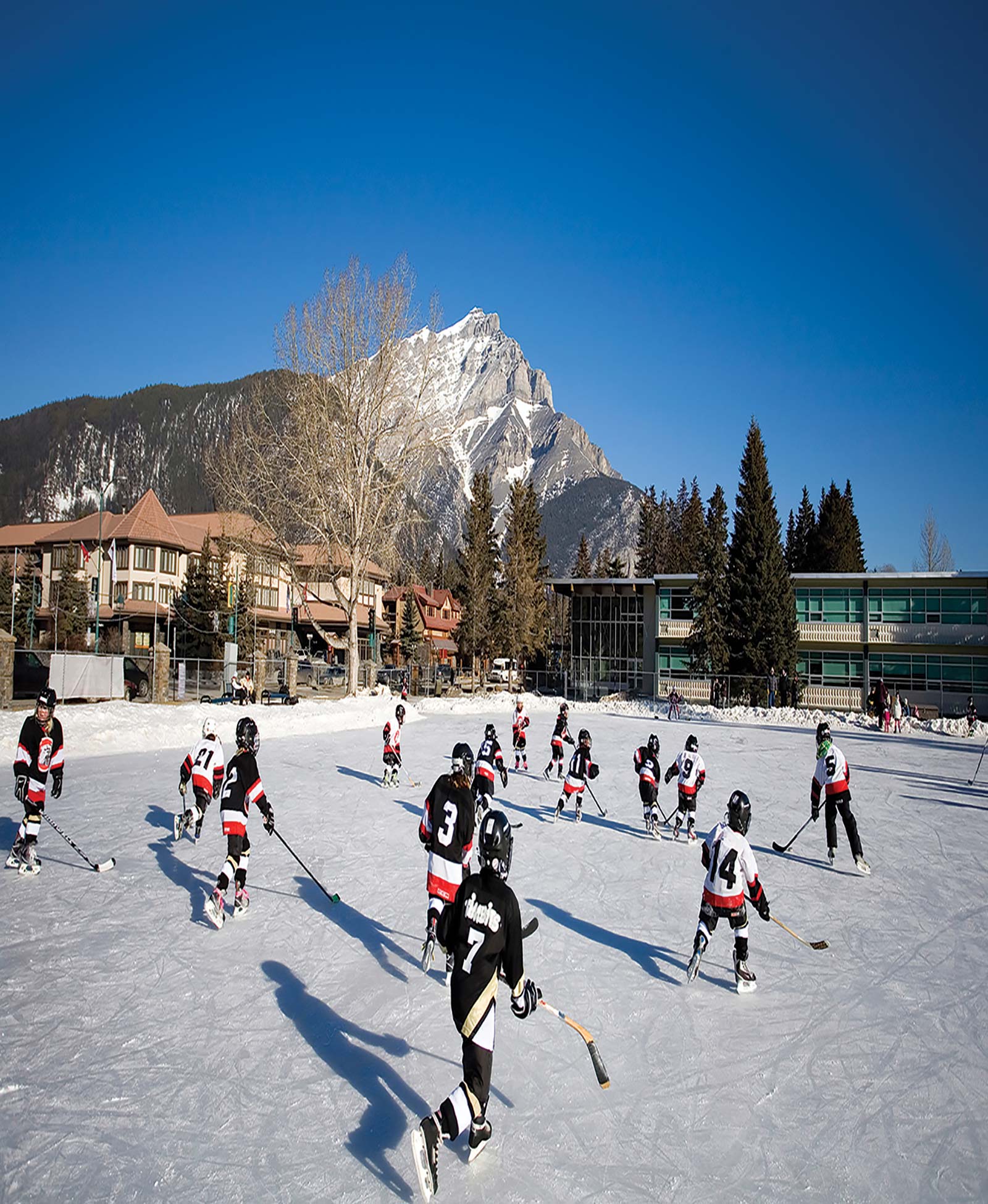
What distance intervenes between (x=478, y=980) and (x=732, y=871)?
294 cm

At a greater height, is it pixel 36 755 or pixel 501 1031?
pixel 36 755

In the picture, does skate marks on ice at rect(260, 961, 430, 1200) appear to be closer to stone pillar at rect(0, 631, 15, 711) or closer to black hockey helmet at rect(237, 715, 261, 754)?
black hockey helmet at rect(237, 715, 261, 754)

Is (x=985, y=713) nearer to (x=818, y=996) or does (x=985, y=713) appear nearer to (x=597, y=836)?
(x=597, y=836)

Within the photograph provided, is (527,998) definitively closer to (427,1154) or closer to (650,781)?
(427,1154)

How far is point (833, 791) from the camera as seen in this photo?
9.51 meters

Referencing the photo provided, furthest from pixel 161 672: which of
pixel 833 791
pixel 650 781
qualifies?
Answer: pixel 833 791

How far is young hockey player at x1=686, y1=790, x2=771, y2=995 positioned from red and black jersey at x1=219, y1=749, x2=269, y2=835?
13.0 ft

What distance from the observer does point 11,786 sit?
12.8m

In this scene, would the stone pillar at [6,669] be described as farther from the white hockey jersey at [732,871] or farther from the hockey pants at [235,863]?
the white hockey jersey at [732,871]

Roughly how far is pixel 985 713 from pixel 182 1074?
40042mm

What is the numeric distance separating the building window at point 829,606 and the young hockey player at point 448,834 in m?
38.3

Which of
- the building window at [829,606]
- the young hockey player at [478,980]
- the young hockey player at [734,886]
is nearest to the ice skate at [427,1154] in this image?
the young hockey player at [478,980]

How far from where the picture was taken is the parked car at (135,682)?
26.0 meters

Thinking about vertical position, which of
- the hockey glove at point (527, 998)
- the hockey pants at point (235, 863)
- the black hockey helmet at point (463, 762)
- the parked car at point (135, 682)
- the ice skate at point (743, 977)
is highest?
the black hockey helmet at point (463, 762)
